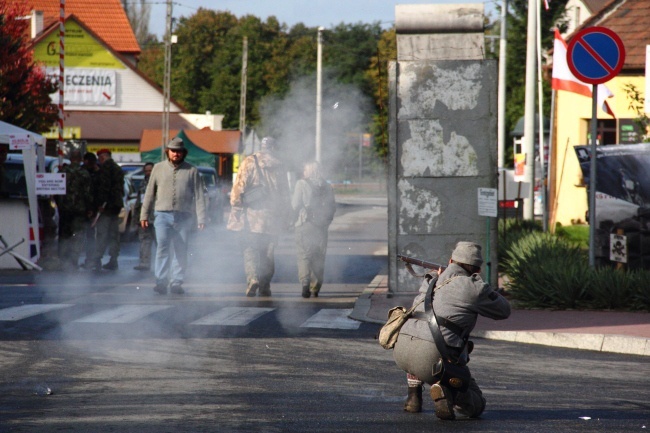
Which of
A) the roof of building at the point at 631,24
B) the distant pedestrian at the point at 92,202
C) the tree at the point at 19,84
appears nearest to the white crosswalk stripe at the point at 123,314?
Answer: the distant pedestrian at the point at 92,202

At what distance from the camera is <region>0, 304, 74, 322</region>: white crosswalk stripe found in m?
11.2

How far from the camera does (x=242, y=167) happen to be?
14.0 metres

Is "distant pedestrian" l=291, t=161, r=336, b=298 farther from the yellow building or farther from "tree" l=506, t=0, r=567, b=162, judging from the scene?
"tree" l=506, t=0, r=567, b=162

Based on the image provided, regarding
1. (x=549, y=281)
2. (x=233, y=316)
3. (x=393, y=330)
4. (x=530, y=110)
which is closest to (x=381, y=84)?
(x=549, y=281)

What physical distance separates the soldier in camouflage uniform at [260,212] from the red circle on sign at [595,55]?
12.9 feet

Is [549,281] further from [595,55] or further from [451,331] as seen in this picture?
[451,331]

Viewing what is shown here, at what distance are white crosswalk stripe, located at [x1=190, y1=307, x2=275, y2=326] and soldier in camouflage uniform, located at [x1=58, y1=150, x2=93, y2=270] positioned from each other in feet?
19.1

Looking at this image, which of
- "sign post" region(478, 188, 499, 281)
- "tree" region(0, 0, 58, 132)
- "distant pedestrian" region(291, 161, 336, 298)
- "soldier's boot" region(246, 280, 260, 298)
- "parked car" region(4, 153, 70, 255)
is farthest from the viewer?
"tree" region(0, 0, 58, 132)

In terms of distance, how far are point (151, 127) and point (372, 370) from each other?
49.7 m

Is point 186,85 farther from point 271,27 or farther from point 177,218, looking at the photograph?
point 177,218

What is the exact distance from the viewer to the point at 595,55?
12766mm

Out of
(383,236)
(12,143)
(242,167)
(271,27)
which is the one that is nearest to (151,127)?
(271,27)

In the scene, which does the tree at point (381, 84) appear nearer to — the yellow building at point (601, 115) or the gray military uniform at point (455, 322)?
the yellow building at point (601, 115)

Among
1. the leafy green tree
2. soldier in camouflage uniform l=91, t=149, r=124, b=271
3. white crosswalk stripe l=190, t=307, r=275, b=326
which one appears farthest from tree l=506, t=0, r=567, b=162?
white crosswalk stripe l=190, t=307, r=275, b=326
